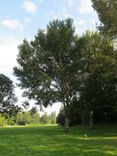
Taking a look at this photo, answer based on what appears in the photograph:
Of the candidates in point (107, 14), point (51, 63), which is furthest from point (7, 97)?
point (107, 14)

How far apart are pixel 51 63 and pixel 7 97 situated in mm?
30346

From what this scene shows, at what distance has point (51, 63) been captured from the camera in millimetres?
57938

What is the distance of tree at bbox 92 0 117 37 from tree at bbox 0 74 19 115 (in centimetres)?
5314

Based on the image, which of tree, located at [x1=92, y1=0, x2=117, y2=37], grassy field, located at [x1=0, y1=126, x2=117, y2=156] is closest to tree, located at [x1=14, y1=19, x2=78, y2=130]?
grassy field, located at [x1=0, y1=126, x2=117, y2=156]

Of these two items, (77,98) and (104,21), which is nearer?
(104,21)

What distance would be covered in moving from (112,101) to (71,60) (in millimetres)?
8991

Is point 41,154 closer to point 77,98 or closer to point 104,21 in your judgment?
point 104,21

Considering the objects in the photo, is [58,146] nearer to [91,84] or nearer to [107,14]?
[107,14]

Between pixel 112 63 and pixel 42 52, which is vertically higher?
pixel 42 52

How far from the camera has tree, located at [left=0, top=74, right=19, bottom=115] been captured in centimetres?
8389

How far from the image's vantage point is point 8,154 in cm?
2100

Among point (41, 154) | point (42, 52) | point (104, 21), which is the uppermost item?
point (42, 52)

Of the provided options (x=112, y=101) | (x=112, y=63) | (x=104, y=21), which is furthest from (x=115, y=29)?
(x=112, y=101)

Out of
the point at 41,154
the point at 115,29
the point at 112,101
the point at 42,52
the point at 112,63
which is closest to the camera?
the point at 41,154
